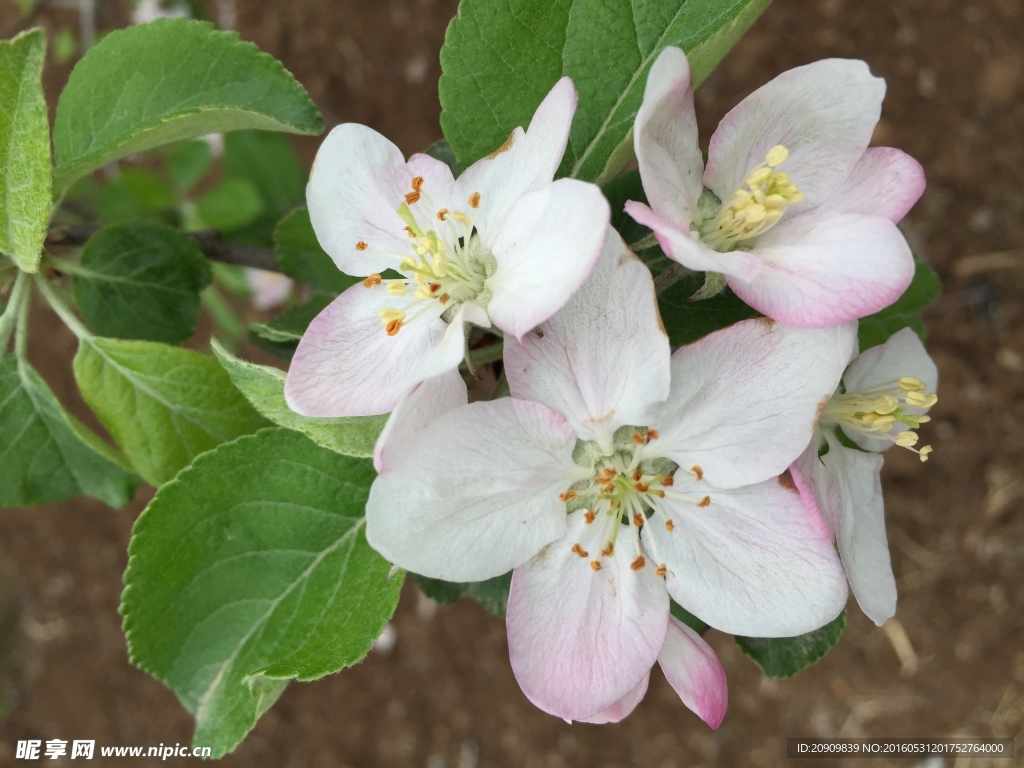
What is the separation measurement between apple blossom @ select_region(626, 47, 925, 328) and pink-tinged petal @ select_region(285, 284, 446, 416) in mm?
280

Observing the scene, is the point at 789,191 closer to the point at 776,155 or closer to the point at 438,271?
the point at 776,155

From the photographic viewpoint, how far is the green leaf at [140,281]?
121 cm

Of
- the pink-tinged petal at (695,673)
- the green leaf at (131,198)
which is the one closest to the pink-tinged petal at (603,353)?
the pink-tinged petal at (695,673)

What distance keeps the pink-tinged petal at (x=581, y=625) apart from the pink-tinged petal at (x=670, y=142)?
34 cm

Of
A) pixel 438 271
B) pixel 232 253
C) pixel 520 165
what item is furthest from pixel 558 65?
pixel 232 253

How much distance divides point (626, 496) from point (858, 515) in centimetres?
24

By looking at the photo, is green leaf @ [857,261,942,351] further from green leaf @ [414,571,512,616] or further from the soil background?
the soil background

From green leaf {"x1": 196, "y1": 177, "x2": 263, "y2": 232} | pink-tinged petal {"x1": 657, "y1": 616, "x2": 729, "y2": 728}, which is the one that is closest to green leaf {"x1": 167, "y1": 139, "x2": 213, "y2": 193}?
green leaf {"x1": 196, "y1": 177, "x2": 263, "y2": 232}

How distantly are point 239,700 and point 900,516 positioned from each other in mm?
2323

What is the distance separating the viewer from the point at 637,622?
79 centimetres

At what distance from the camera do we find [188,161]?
2.17 metres

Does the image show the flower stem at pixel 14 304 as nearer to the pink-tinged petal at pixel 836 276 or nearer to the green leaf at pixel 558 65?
the green leaf at pixel 558 65

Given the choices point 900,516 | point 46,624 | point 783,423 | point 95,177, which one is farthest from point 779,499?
point 46,624

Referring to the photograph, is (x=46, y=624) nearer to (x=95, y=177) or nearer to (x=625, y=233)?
(x=95, y=177)
